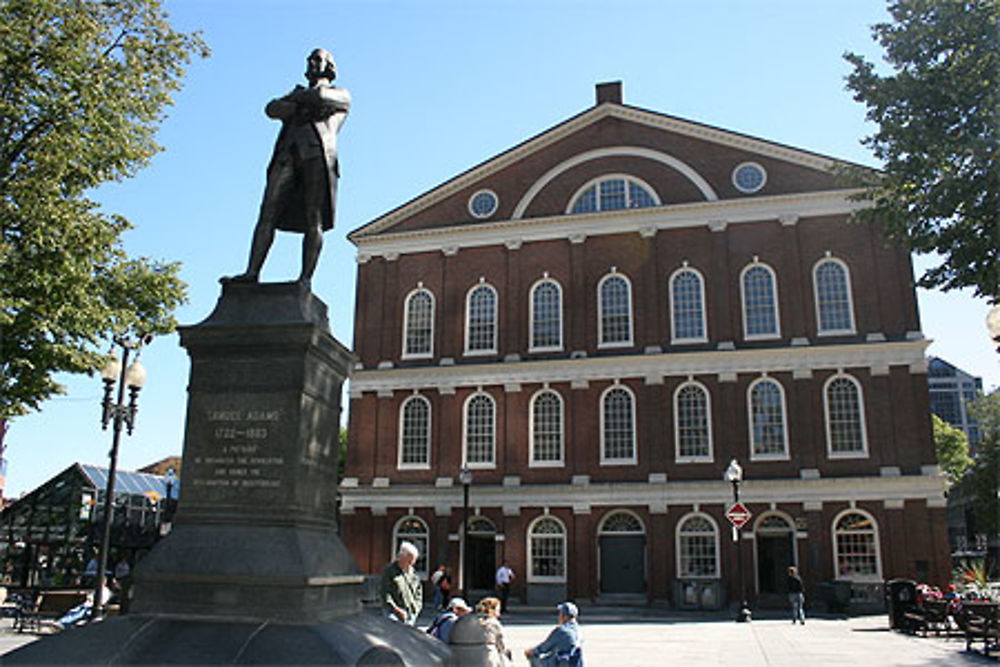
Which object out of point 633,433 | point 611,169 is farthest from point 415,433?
point 611,169

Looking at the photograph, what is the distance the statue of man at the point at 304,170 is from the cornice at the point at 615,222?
2411 centimetres

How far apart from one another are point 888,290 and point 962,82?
15.8 metres

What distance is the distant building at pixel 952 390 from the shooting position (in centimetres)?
12056

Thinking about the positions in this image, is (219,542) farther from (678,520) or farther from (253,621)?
(678,520)

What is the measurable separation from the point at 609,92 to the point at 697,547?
19.6m

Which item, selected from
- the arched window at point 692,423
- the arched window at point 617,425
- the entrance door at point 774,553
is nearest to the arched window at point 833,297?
the arched window at point 692,423

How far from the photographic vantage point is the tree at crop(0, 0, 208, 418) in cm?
1466

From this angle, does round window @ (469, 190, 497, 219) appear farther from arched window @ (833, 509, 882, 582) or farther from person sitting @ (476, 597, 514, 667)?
person sitting @ (476, 597, 514, 667)

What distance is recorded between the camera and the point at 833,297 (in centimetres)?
2988

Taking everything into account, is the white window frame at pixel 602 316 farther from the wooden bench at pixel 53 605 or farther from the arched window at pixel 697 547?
the wooden bench at pixel 53 605

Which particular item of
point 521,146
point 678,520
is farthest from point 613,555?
point 521,146

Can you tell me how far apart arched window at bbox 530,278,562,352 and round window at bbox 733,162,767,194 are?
827cm

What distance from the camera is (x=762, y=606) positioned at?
90.2 ft

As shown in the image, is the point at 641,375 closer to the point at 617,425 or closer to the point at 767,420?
the point at 617,425
